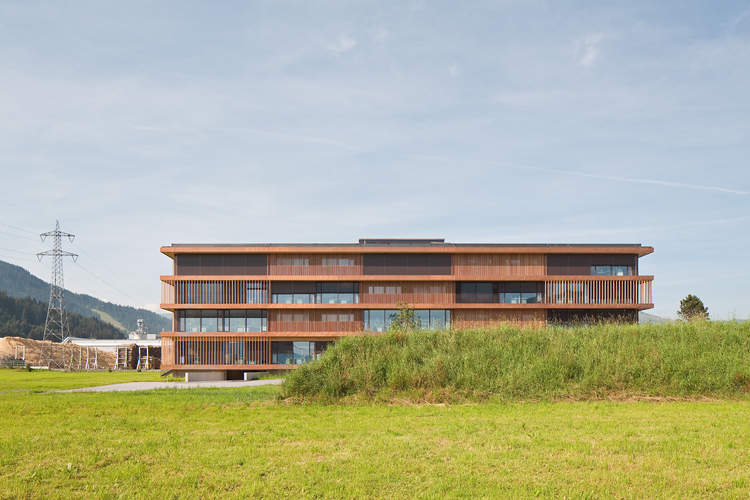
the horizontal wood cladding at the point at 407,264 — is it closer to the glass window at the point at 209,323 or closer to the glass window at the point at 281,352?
the glass window at the point at 281,352

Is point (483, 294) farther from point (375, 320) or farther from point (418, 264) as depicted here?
point (375, 320)

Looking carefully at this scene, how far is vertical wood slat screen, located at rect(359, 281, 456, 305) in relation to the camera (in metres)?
39.2

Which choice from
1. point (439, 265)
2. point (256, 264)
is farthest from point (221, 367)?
point (439, 265)

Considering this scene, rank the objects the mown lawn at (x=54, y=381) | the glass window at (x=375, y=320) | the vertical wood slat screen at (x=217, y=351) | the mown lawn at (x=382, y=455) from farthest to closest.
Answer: the glass window at (x=375, y=320), the vertical wood slat screen at (x=217, y=351), the mown lawn at (x=54, y=381), the mown lawn at (x=382, y=455)

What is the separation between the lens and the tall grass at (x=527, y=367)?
51.5 feet

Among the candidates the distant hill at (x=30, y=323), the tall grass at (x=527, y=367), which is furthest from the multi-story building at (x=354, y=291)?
the distant hill at (x=30, y=323)

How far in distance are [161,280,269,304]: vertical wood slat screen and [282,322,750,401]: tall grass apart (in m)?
21.8

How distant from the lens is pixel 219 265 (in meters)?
39.2

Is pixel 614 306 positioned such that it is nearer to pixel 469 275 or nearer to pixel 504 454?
pixel 469 275

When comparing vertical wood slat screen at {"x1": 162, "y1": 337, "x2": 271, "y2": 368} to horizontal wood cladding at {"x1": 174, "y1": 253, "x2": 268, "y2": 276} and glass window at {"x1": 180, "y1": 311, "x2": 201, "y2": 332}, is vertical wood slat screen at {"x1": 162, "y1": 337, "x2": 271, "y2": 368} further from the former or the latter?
horizontal wood cladding at {"x1": 174, "y1": 253, "x2": 268, "y2": 276}

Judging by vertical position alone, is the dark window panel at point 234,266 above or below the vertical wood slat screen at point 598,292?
above

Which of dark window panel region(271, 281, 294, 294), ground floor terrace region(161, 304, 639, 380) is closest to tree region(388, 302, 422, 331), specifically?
ground floor terrace region(161, 304, 639, 380)

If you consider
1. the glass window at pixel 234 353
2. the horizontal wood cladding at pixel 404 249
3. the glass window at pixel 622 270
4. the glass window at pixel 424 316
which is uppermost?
the horizontal wood cladding at pixel 404 249

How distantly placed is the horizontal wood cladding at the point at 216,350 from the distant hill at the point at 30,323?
113 metres
